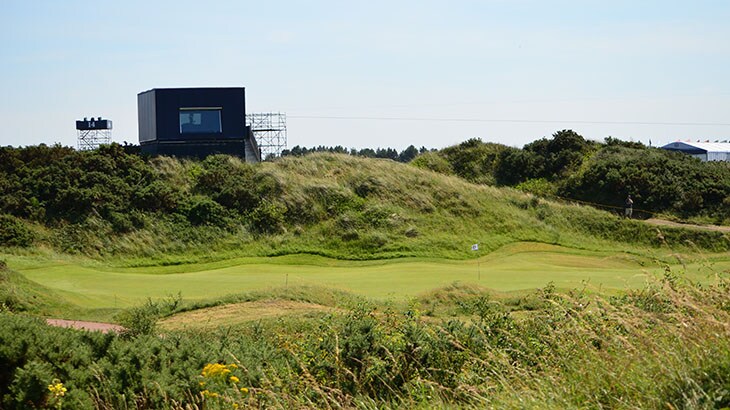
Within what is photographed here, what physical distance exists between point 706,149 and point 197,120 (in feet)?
188

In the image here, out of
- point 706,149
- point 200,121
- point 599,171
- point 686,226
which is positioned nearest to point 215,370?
point 686,226

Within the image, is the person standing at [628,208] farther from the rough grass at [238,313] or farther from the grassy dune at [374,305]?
the rough grass at [238,313]

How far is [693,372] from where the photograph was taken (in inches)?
237

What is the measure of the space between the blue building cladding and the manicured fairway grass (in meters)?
13.7

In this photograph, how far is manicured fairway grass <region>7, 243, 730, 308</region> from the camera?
933 inches

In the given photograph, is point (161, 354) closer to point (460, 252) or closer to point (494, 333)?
point (494, 333)

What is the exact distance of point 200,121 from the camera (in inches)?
1779

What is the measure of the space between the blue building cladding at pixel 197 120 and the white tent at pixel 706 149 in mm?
51458

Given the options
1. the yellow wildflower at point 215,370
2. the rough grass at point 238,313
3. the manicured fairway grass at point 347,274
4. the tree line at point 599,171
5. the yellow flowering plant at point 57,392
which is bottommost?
the manicured fairway grass at point 347,274

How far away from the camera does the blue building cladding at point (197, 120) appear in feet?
147

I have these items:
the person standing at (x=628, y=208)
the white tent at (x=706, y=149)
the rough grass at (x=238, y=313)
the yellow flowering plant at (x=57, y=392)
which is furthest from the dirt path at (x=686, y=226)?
the white tent at (x=706, y=149)

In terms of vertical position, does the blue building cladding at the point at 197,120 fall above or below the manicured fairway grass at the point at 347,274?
above

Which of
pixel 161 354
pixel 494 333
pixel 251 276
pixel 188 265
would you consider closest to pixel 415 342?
pixel 494 333

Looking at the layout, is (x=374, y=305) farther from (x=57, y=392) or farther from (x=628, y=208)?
(x=628, y=208)
